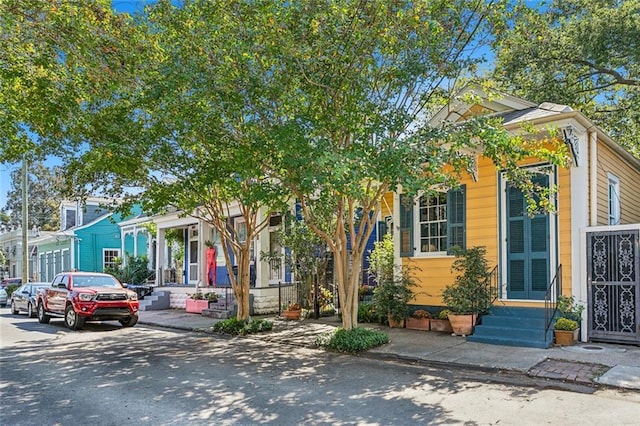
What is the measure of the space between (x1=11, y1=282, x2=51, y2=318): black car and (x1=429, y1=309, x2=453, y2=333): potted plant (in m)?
14.1

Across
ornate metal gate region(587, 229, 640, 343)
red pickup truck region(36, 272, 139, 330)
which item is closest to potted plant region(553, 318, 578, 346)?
ornate metal gate region(587, 229, 640, 343)

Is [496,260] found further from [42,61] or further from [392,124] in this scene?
[42,61]

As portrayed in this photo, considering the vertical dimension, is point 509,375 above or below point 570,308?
below

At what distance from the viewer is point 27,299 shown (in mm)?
18562

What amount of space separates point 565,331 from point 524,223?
95.1 inches

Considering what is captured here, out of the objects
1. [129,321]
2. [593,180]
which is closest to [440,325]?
[593,180]

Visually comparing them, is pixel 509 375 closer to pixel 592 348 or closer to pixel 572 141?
pixel 592 348

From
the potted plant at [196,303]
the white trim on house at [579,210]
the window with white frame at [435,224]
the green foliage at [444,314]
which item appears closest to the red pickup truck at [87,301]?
the potted plant at [196,303]

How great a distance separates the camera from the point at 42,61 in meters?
9.58

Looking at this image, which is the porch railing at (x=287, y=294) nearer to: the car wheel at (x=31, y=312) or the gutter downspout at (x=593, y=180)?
the gutter downspout at (x=593, y=180)

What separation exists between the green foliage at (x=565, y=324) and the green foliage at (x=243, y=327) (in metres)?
6.75

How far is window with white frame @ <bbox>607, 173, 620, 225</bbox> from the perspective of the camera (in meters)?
11.1

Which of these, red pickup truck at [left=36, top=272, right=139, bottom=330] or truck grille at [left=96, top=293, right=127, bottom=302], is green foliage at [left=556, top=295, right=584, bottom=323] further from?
truck grille at [left=96, top=293, right=127, bottom=302]

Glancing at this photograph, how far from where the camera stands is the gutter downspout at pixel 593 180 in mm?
9812
